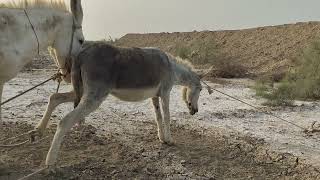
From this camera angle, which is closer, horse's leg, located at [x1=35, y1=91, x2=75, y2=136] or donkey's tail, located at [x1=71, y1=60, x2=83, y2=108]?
donkey's tail, located at [x1=71, y1=60, x2=83, y2=108]

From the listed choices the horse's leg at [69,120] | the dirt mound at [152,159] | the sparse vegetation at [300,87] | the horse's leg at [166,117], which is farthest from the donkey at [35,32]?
the sparse vegetation at [300,87]

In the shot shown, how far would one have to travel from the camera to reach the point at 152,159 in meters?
7.86

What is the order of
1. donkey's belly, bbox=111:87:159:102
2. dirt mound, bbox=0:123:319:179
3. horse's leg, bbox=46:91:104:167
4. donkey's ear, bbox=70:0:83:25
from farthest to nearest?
donkey's belly, bbox=111:87:159:102, donkey's ear, bbox=70:0:83:25, dirt mound, bbox=0:123:319:179, horse's leg, bbox=46:91:104:167

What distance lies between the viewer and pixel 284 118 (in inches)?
464

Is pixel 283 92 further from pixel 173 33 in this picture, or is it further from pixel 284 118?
pixel 173 33

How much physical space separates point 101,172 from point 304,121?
5.81 m

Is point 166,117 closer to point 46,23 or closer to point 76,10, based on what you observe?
point 76,10

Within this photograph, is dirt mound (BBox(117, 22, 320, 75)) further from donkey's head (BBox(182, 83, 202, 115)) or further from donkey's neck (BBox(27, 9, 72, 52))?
donkey's neck (BBox(27, 9, 72, 52))

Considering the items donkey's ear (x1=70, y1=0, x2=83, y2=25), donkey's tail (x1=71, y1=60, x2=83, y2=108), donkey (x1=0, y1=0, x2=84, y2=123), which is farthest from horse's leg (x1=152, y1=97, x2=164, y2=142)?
donkey's ear (x1=70, y1=0, x2=83, y2=25)

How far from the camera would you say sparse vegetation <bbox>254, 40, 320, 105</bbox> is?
14.3 metres

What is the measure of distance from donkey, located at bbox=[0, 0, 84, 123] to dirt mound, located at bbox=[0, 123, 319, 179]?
1268mm

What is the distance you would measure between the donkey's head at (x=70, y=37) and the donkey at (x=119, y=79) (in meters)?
0.14

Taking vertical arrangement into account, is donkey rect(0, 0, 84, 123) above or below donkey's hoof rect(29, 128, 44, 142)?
above

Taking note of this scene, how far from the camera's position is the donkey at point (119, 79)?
725 centimetres
